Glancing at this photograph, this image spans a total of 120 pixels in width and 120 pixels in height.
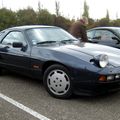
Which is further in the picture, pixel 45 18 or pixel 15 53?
pixel 45 18

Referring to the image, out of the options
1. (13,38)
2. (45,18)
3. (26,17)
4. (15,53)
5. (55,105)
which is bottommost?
(55,105)

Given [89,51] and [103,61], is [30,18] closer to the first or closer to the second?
[89,51]

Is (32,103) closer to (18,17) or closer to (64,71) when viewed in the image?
(64,71)

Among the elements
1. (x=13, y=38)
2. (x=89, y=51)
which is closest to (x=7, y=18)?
(x=13, y=38)

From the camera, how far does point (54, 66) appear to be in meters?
5.68

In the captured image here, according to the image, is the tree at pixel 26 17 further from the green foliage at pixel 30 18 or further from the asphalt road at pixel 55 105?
the asphalt road at pixel 55 105

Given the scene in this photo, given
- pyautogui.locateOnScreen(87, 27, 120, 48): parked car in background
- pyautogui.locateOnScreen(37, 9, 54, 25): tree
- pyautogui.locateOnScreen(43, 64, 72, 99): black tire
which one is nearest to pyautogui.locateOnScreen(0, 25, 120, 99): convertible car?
pyautogui.locateOnScreen(43, 64, 72, 99): black tire

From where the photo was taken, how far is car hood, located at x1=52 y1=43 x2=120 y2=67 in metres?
5.46

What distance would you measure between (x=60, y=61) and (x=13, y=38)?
187 cm

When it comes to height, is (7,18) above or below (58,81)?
above

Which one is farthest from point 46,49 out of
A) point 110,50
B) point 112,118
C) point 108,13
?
point 108,13

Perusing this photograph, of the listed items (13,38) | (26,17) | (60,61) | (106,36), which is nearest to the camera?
(60,61)

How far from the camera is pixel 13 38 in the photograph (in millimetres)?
7023

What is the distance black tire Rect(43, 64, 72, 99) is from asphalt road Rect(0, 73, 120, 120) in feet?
0.41
